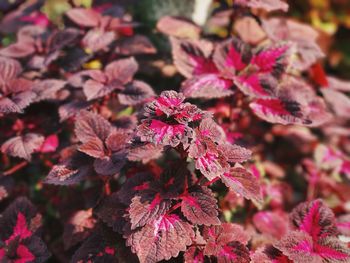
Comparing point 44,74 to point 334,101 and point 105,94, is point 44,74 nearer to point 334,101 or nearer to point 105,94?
point 105,94

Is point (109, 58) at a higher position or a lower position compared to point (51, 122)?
higher

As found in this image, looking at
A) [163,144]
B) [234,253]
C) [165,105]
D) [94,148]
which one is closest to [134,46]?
[94,148]

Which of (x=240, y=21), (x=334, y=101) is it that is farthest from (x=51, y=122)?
(x=334, y=101)

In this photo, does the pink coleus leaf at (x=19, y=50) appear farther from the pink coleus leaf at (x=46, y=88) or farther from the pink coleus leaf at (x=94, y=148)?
the pink coleus leaf at (x=94, y=148)

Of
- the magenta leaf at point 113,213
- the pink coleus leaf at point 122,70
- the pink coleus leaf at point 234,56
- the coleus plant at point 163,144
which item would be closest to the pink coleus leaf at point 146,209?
the coleus plant at point 163,144

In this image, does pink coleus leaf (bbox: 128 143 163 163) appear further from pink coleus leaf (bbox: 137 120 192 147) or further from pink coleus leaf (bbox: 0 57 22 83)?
pink coleus leaf (bbox: 0 57 22 83)

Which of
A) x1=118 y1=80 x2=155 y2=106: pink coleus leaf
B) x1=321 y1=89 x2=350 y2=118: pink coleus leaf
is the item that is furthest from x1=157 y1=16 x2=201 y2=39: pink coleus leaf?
x1=321 y1=89 x2=350 y2=118: pink coleus leaf

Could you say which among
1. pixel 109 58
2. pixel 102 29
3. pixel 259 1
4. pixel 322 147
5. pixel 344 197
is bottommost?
pixel 344 197
